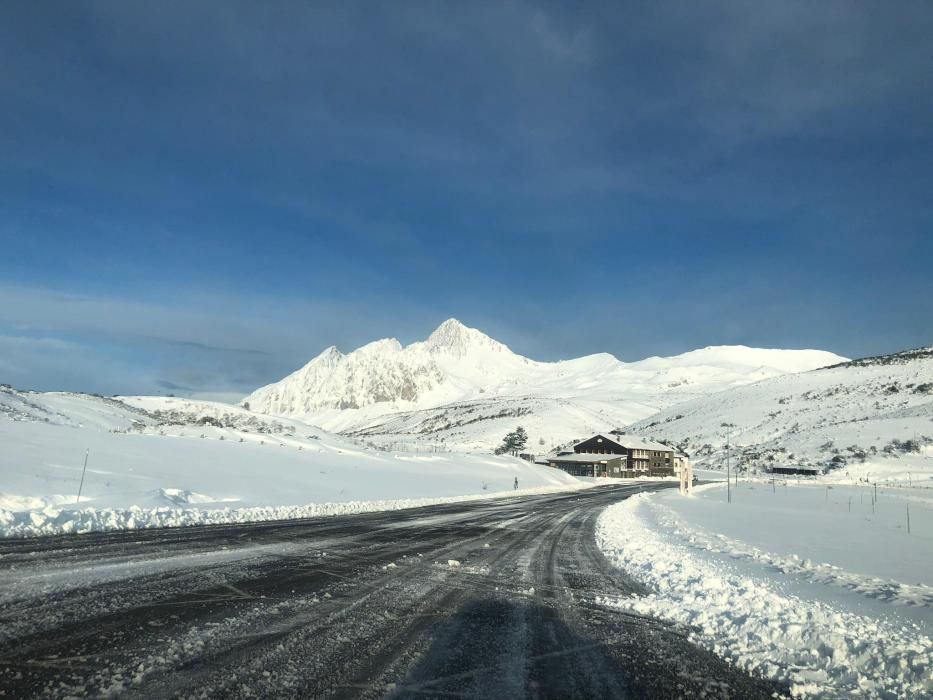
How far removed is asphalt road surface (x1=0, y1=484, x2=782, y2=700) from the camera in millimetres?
4910

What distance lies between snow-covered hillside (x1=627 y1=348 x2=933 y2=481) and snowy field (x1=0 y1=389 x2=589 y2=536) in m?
61.2

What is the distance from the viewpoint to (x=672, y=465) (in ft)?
372

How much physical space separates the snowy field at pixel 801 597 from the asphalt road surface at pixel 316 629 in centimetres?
74

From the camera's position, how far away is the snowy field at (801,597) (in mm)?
6133

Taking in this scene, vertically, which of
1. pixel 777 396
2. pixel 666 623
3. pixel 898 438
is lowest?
pixel 666 623

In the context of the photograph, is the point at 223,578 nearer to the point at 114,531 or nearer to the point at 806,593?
the point at 114,531

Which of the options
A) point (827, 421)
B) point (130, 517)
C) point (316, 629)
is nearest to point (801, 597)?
point (316, 629)

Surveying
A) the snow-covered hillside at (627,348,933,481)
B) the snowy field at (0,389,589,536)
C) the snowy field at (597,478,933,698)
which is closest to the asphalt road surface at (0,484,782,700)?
the snowy field at (597,478,933,698)

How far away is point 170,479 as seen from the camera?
25.3 metres

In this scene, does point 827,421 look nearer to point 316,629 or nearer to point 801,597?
point 801,597

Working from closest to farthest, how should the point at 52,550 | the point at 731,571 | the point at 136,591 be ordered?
the point at 136,591 < the point at 52,550 < the point at 731,571

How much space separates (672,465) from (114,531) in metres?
114

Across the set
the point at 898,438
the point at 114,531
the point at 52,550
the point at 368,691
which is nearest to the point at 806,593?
the point at 368,691

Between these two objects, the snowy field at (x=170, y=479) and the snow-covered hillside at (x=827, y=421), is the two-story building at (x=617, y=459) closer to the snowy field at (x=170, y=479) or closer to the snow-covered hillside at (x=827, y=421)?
the snow-covered hillside at (x=827, y=421)
